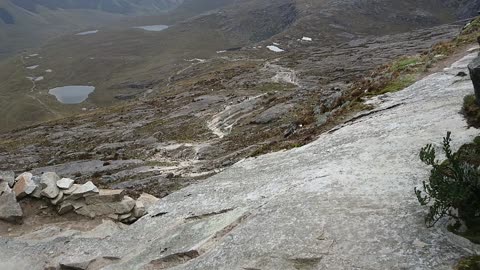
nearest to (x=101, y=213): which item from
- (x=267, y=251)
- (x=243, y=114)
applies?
(x=267, y=251)

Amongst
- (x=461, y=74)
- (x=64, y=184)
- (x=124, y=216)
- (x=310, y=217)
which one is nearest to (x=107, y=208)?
(x=124, y=216)

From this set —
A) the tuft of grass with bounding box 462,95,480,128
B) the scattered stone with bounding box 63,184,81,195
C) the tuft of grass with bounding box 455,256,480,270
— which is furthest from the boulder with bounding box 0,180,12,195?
the tuft of grass with bounding box 462,95,480,128

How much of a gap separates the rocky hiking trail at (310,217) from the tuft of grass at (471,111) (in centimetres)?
41

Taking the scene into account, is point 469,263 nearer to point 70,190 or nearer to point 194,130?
point 70,190

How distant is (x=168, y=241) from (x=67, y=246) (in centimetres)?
719

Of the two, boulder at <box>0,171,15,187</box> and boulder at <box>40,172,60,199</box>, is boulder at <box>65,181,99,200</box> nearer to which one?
boulder at <box>40,172,60,199</box>

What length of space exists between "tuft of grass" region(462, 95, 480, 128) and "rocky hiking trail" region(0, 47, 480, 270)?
41 cm

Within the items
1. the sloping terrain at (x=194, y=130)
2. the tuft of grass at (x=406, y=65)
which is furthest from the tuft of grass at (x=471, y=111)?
the tuft of grass at (x=406, y=65)

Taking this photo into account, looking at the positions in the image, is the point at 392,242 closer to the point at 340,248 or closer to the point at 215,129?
the point at 340,248

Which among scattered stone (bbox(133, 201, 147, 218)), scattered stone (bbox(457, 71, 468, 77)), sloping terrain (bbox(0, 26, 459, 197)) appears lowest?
sloping terrain (bbox(0, 26, 459, 197))

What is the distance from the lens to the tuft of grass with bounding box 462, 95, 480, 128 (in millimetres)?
19594

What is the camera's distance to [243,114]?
69688mm

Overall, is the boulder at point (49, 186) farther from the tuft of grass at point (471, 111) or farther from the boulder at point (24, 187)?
the tuft of grass at point (471, 111)

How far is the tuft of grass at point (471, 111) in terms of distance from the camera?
19594 mm
